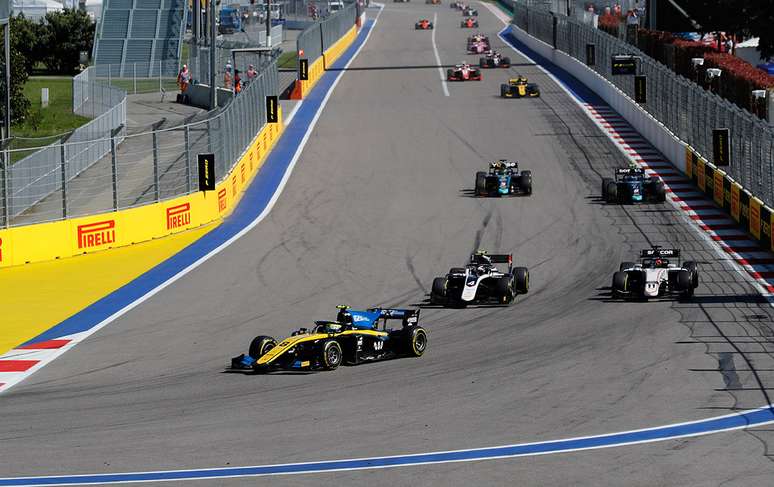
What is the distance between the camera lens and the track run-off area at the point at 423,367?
16.2 m

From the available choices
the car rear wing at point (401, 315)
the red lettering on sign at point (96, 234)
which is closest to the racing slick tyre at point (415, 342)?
the car rear wing at point (401, 315)

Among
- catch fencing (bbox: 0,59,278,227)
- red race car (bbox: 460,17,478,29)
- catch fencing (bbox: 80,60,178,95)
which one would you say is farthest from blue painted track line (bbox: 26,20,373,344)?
red race car (bbox: 460,17,478,29)

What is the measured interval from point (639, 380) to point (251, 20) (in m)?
95.9

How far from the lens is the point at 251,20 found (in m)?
113

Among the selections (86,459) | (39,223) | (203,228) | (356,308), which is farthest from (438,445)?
(203,228)

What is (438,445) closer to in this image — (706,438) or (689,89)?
(706,438)

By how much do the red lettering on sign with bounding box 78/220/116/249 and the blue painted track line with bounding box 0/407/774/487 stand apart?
18.0m

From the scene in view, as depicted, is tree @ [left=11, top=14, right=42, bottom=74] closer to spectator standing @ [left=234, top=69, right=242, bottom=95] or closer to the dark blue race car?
spectator standing @ [left=234, top=69, right=242, bottom=95]

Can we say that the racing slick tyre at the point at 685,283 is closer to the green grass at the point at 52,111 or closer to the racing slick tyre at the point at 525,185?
the racing slick tyre at the point at 525,185

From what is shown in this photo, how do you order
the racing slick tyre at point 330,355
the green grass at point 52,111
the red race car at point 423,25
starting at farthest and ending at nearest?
the red race car at point 423,25 → the green grass at point 52,111 → the racing slick tyre at point 330,355

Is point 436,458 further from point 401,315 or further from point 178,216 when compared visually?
point 178,216

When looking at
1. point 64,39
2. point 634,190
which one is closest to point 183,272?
point 634,190

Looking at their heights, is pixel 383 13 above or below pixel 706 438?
above

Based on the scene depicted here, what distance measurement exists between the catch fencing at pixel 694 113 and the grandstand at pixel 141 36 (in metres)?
27.0
